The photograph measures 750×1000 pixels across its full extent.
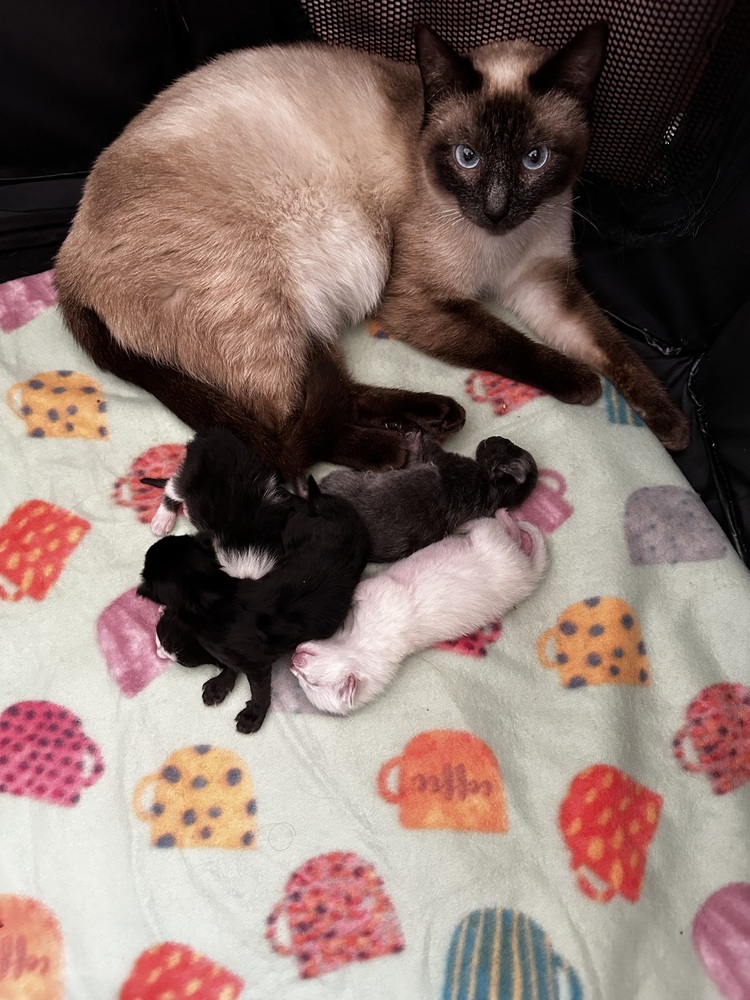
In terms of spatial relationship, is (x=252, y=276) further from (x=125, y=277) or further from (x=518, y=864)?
(x=518, y=864)

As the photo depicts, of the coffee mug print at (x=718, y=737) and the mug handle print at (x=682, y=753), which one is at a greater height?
the coffee mug print at (x=718, y=737)

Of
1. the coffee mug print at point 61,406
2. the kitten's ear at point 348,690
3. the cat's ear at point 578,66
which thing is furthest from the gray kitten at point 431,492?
the cat's ear at point 578,66

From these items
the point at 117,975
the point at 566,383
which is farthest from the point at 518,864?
the point at 566,383

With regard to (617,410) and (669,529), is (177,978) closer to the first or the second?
(669,529)

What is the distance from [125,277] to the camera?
129 centimetres

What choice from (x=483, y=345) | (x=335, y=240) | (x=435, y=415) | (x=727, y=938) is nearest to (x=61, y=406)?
(x=335, y=240)

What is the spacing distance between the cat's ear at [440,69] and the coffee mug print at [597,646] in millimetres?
949

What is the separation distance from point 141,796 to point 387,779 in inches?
14.8

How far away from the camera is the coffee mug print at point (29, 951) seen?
0.97 metres

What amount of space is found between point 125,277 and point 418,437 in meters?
0.61

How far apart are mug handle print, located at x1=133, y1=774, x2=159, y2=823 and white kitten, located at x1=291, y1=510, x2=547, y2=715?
0.88ft

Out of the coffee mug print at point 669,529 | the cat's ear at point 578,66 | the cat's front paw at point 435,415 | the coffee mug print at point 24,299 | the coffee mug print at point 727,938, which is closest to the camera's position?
the coffee mug print at point 727,938

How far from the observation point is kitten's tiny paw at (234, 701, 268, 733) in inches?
44.6

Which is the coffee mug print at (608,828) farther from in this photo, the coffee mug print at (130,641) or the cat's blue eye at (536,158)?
the cat's blue eye at (536,158)
